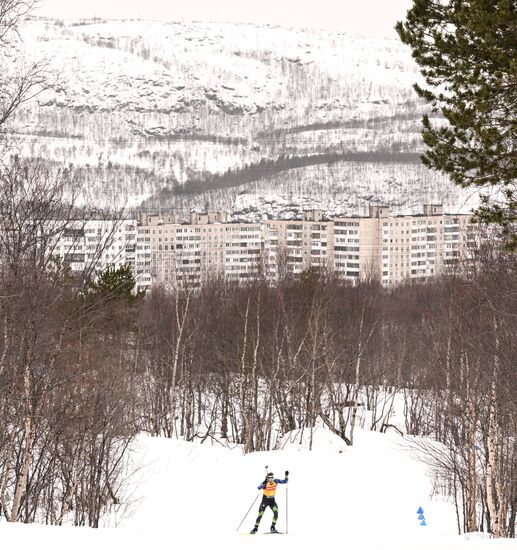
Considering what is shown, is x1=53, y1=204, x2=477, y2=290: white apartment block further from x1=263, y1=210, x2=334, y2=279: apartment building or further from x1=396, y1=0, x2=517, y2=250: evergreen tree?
x1=396, y1=0, x2=517, y2=250: evergreen tree

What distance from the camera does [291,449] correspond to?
35094 millimetres

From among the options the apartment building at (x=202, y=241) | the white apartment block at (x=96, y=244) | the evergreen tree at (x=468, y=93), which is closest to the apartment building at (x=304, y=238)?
the apartment building at (x=202, y=241)

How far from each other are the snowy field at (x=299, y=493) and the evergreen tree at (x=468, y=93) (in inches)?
237

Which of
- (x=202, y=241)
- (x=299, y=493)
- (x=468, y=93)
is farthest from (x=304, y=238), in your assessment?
(x=468, y=93)

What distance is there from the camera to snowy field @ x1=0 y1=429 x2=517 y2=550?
23141mm

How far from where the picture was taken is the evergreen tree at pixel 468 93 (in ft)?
37.9

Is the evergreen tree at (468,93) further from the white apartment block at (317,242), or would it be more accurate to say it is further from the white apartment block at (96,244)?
the white apartment block at (317,242)

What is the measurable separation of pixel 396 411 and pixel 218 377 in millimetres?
12579

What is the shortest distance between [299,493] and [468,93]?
1829cm

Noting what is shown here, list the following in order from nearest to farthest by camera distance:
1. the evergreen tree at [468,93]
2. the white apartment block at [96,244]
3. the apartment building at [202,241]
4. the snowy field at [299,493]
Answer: the evergreen tree at [468,93] → the white apartment block at [96,244] → the snowy field at [299,493] → the apartment building at [202,241]

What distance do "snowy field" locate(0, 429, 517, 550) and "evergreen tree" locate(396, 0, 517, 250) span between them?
19.7ft

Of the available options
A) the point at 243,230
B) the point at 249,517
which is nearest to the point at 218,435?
the point at 249,517

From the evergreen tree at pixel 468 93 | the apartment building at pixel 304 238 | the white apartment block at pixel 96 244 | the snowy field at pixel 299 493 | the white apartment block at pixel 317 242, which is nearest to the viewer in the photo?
the evergreen tree at pixel 468 93

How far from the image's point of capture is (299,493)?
2839 centimetres
